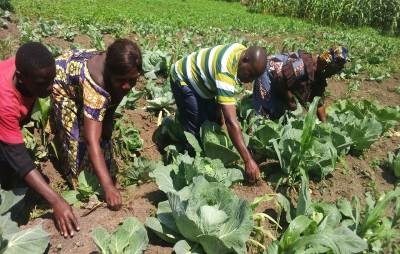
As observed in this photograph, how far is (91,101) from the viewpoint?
2.97 meters

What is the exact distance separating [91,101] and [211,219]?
3.77 ft

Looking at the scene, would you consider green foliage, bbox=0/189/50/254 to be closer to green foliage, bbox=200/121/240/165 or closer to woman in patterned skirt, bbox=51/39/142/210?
woman in patterned skirt, bbox=51/39/142/210

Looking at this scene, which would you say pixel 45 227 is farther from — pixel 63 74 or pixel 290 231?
pixel 290 231

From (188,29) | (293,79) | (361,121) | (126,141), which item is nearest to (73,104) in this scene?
(126,141)

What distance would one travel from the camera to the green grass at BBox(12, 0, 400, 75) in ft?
26.7

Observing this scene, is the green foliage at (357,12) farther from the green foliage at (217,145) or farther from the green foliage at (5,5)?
the green foliage at (217,145)

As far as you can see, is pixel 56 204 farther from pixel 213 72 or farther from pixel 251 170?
pixel 213 72

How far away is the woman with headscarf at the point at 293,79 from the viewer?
4496 mm

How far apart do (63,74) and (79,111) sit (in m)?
0.31

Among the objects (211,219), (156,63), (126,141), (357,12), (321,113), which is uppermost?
(211,219)

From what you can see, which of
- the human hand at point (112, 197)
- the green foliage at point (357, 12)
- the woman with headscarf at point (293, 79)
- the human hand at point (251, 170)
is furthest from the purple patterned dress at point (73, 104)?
the green foliage at point (357, 12)

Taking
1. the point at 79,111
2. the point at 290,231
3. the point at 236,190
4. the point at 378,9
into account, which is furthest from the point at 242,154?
the point at 378,9

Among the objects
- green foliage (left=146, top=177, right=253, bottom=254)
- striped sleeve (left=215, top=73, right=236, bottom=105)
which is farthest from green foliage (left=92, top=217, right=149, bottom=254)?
striped sleeve (left=215, top=73, right=236, bottom=105)

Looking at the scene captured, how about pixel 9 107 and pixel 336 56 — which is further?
pixel 336 56
